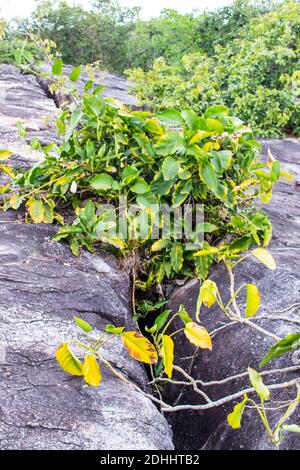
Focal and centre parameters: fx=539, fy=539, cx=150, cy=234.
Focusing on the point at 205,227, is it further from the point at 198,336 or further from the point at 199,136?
the point at 198,336

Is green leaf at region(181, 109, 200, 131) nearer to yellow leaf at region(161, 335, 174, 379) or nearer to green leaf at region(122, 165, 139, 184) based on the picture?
green leaf at region(122, 165, 139, 184)

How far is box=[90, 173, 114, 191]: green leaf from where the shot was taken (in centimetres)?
244

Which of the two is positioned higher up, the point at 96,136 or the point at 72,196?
the point at 96,136

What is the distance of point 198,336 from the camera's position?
1.60 metres

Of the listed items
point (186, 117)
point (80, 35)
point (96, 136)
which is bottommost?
point (80, 35)

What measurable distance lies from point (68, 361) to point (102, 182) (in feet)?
3.56

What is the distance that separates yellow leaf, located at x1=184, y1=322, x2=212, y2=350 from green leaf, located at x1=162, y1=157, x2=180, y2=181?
2.74ft

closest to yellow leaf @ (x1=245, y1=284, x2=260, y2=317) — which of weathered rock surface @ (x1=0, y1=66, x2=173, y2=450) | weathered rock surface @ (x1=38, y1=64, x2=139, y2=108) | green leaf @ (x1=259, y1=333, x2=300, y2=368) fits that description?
green leaf @ (x1=259, y1=333, x2=300, y2=368)

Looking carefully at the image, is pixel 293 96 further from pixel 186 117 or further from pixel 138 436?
pixel 138 436

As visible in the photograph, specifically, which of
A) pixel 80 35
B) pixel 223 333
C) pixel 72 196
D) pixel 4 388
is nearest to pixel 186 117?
pixel 72 196

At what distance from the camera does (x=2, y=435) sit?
4.45 ft

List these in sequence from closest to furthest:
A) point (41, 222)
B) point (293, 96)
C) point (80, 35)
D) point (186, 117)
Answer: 1. point (186, 117)
2. point (41, 222)
3. point (293, 96)
4. point (80, 35)

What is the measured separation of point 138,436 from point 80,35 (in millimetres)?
14386

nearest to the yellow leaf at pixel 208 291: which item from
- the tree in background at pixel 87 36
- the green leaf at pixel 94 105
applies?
the green leaf at pixel 94 105
